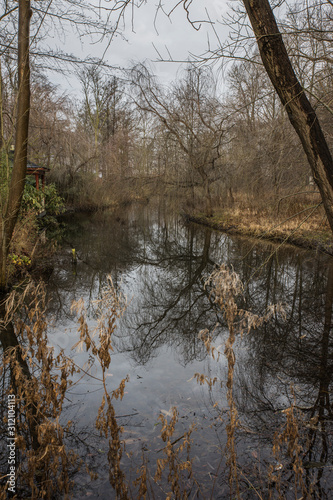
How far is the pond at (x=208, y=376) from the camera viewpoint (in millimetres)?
3154

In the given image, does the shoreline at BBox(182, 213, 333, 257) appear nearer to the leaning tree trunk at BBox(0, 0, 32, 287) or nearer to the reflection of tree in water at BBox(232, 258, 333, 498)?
the reflection of tree in water at BBox(232, 258, 333, 498)

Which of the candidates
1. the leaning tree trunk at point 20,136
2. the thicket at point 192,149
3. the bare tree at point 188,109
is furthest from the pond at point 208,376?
the bare tree at point 188,109

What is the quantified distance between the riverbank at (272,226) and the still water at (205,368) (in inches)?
48.6

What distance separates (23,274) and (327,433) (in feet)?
25.4

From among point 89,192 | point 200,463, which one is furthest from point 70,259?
point 89,192

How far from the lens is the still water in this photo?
331 centimetres

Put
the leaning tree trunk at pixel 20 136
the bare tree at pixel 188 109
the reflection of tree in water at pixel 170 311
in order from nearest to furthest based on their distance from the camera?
1. the reflection of tree in water at pixel 170 311
2. the leaning tree trunk at pixel 20 136
3. the bare tree at pixel 188 109

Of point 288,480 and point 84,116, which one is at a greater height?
point 84,116

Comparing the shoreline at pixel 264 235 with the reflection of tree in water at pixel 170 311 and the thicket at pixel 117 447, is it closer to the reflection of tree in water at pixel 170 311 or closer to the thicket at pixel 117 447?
the reflection of tree in water at pixel 170 311

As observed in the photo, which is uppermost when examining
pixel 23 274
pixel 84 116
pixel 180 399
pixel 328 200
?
pixel 84 116

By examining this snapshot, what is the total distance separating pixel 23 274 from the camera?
9.36 m

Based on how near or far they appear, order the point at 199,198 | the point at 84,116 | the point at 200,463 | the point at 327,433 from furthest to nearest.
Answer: the point at 84,116
the point at 199,198
the point at 327,433
the point at 200,463

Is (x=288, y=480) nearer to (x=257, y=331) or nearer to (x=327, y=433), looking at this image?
(x=327, y=433)

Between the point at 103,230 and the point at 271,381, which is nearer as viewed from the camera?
the point at 271,381
